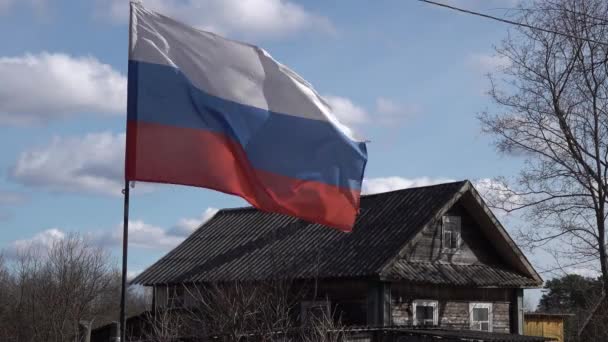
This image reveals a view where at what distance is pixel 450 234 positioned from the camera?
87.8ft

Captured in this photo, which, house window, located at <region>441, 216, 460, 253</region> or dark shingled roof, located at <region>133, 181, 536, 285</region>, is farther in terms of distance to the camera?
house window, located at <region>441, 216, 460, 253</region>

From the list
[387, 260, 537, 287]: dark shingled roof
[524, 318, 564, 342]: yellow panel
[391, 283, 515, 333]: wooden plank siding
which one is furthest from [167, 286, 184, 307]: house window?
[524, 318, 564, 342]: yellow panel

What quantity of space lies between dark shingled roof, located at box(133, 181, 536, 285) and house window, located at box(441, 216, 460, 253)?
0.88 meters

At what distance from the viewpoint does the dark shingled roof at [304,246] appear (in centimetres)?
2467

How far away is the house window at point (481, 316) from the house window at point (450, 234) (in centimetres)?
164

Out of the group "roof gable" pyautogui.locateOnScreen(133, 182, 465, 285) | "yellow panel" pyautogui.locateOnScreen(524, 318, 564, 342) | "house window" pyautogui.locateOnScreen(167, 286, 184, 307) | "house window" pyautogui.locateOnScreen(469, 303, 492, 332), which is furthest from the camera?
"yellow panel" pyautogui.locateOnScreen(524, 318, 564, 342)

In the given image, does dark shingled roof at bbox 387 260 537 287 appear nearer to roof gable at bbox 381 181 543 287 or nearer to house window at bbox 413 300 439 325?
roof gable at bbox 381 181 543 287

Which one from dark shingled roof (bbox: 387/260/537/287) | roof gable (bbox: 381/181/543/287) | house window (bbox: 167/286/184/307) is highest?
roof gable (bbox: 381/181/543/287)

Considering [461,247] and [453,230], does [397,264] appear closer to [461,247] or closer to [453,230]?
[453,230]

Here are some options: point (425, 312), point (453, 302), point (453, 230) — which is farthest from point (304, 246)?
point (453, 302)

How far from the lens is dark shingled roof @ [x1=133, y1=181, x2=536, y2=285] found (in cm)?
2467

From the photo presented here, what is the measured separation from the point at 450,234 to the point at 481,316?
250 centimetres

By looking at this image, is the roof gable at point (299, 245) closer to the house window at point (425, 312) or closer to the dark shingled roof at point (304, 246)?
the dark shingled roof at point (304, 246)

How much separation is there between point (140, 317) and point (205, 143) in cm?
1594
